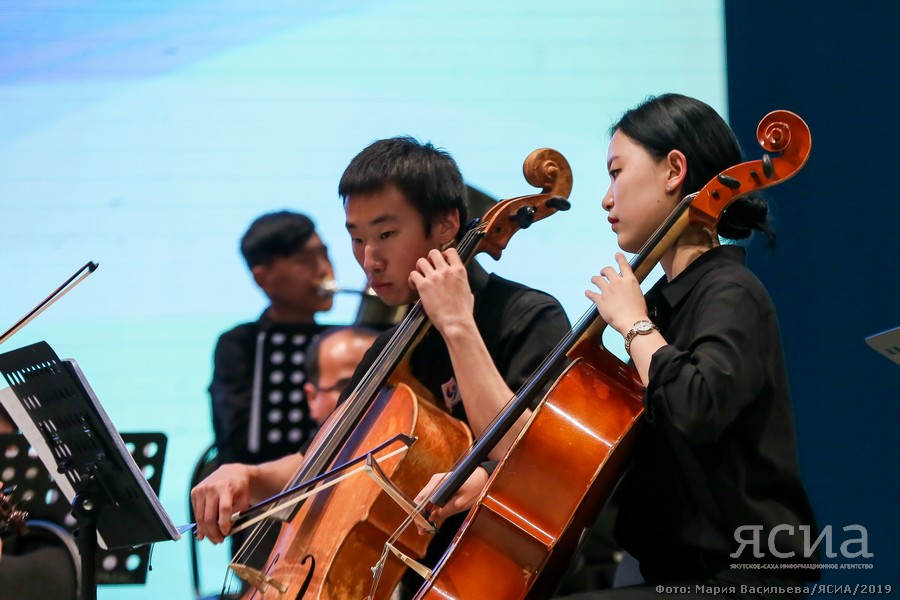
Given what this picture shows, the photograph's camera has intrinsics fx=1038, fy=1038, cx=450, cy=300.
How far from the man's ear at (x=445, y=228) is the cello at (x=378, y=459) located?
16cm

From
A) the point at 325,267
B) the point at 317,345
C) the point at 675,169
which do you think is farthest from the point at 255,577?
the point at 325,267

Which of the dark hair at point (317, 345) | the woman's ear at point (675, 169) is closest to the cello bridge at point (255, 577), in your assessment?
the woman's ear at point (675, 169)

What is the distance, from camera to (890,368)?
2869mm

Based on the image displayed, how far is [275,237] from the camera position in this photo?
11.8 feet

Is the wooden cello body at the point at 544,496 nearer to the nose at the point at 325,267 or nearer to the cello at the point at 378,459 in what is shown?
the cello at the point at 378,459

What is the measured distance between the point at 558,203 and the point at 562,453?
563 mm

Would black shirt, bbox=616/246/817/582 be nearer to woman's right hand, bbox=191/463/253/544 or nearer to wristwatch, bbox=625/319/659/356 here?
wristwatch, bbox=625/319/659/356

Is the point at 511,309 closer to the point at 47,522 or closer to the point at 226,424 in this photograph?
the point at 47,522

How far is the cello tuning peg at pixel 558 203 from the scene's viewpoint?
1960mm

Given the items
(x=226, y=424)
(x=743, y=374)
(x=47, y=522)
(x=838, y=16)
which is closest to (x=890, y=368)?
(x=838, y=16)

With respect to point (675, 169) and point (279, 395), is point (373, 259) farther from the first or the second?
point (279, 395)

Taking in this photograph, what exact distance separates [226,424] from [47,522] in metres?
0.90

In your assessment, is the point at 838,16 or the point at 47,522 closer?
the point at 47,522

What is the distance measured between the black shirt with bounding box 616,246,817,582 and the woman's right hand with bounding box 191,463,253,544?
728 mm
